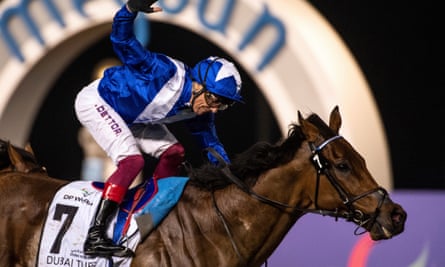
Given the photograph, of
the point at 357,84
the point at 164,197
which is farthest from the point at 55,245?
the point at 357,84

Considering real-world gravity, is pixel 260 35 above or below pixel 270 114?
above

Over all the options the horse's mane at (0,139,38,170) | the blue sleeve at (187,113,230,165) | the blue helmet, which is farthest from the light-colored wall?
the blue helmet

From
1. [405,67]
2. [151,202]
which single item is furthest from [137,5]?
[405,67]

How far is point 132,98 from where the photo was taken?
198 inches

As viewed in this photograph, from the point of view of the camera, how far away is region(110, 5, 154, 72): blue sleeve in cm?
482

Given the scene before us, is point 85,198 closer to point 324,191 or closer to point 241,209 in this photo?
point 241,209

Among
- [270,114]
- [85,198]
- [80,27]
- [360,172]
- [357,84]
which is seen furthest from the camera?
[270,114]

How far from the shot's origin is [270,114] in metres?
10.9

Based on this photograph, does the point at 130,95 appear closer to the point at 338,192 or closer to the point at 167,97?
the point at 167,97

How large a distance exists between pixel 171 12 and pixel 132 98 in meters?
4.14

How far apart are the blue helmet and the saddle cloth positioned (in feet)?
1.75

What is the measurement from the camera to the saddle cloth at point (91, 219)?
15.9 ft

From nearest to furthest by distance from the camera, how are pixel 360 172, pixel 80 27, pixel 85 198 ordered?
pixel 360 172
pixel 85 198
pixel 80 27

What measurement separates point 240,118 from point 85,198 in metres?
5.97
